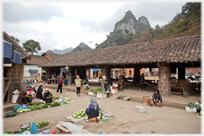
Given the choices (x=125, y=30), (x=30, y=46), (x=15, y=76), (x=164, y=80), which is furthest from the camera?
(x=125, y=30)

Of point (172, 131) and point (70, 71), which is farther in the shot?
point (70, 71)

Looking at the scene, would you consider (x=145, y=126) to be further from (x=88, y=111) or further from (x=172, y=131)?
(x=88, y=111)

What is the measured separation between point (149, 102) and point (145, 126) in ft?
10.3

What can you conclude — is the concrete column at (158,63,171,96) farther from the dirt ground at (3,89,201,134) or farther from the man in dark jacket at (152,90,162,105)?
the dirt ground at (3,89,201,134)

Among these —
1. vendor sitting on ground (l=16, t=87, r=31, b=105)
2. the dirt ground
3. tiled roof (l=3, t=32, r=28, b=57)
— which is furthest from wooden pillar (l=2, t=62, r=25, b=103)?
the dirt ground

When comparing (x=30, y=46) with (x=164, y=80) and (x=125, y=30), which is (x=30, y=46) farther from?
(x=125, y=30)

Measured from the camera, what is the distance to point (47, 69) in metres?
18.5

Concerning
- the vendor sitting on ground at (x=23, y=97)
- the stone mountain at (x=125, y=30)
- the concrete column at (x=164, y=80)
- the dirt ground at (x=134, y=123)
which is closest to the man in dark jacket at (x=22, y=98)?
the vendor sitting on ground at (x=23, y=97)

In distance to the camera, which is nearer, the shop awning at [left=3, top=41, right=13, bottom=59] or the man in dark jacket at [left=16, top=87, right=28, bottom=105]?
the shop awning at [left=3, top=41, right=13, bottom=59]

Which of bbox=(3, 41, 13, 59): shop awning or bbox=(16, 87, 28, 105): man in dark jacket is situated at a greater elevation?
bbox=(3, 41, 13, 59): shop awning

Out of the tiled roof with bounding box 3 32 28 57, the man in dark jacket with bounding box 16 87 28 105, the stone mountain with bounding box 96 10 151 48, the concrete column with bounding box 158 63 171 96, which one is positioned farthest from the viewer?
the stone mountain with bounding box 96 10 151 48

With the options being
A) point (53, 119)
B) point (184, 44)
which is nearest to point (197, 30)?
point (184, 44)

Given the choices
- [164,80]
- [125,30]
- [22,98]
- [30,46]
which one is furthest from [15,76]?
[125,30]

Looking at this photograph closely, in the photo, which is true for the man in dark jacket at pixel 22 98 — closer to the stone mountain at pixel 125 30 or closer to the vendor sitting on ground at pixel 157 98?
the vendor sitting on ground at pixel 157 98
